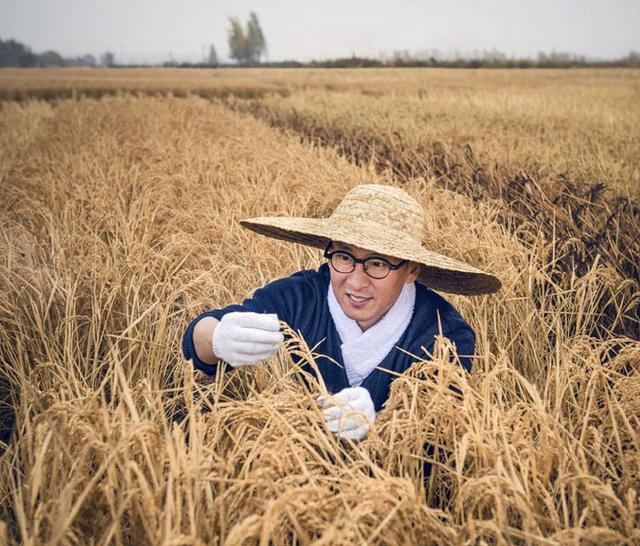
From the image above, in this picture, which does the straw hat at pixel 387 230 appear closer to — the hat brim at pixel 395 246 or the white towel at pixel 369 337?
the hat brim at pixel 395 246

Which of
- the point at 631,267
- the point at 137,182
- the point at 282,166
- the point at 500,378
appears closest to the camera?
the point at 500,378

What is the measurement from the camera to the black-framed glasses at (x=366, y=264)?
1.52 meters

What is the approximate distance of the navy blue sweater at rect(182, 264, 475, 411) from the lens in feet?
5.15

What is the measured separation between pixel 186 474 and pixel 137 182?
344 cm

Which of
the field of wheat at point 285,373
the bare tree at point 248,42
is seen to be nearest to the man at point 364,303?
the field of wheat at point 285,373

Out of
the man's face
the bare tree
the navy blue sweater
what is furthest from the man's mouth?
the bare tree

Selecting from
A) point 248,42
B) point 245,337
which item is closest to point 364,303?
point 245,337

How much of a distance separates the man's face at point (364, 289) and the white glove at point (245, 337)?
0.26 metres

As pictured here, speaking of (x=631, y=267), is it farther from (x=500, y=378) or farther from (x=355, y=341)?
(x=355, y=341)

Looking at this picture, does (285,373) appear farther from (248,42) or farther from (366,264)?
(248,42)

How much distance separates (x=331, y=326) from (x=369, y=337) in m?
0.14

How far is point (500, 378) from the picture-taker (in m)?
1.72

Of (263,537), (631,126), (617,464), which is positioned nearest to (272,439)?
(263,537)

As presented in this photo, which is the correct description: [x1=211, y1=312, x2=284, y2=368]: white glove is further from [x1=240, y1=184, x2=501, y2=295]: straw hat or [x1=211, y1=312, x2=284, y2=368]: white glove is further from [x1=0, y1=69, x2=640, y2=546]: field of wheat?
[x1=240, y1=184, x2=501, y2=295]: straw hat
